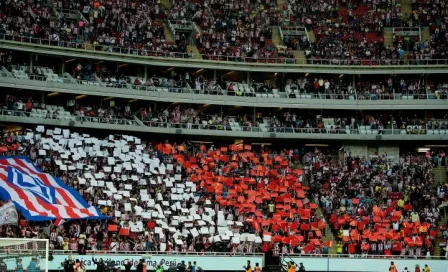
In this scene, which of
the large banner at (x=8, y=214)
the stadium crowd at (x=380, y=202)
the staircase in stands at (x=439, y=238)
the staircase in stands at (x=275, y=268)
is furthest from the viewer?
the staircase in stands at (x=439, y=238)

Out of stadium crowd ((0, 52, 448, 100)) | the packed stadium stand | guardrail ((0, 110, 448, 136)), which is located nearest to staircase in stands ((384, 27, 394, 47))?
the packed stadium stand

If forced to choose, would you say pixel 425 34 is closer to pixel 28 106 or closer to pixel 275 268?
pixel 275 268

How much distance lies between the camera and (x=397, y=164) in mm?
63469

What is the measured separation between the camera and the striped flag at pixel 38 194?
158 ft

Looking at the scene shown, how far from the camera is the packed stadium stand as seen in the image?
51875 millimetres

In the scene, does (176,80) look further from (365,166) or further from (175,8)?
(365,166)

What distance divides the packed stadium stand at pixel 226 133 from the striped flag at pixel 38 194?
106 millimetres

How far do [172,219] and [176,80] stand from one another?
17.4 m

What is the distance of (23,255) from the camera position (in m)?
29.7

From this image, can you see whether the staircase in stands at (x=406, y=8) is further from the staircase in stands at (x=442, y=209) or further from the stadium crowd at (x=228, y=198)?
the staircase in stands at (x=442, y=209)

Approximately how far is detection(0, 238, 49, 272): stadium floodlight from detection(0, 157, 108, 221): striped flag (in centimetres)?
1652

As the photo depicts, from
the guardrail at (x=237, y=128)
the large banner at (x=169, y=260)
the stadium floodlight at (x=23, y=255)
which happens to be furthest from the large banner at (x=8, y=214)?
the guardrail at (x=237, y=128)

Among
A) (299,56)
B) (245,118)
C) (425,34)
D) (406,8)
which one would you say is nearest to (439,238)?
(245,118)

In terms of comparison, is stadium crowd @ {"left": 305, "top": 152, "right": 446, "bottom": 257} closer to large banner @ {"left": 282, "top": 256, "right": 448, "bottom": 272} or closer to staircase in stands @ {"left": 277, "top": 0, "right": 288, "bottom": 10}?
large banner @ {"left": 282, "top": 256, "right": 448, "bottom": 272}
